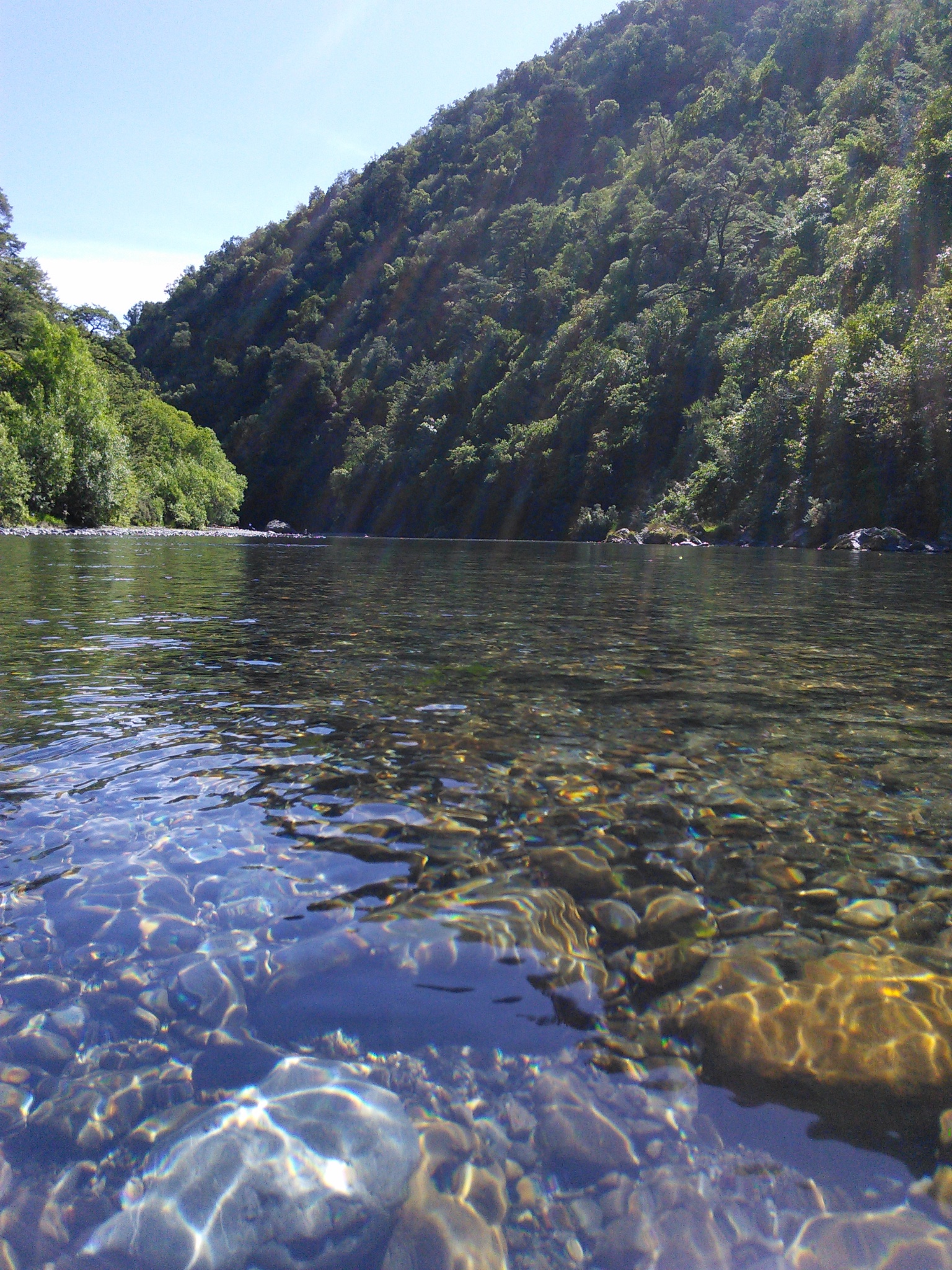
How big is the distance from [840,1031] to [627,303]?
100376 mm

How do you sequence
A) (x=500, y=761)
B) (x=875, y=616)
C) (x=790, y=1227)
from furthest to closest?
(x=875, y=616), (x=500, y=761), (x=790, y=1227)

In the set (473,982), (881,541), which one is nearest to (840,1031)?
(473,982)

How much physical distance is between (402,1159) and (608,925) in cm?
134

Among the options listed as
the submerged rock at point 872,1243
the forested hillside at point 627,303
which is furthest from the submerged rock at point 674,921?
the forested hillside at point 627,303

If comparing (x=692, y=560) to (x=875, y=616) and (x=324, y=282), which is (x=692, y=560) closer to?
(x=875, y=616)

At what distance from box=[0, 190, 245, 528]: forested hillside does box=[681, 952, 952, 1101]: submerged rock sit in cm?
5360

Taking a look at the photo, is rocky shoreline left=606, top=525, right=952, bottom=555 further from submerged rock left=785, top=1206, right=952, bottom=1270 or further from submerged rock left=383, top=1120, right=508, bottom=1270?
submerged rock left=383, top=1120, right=508, bottom=1270

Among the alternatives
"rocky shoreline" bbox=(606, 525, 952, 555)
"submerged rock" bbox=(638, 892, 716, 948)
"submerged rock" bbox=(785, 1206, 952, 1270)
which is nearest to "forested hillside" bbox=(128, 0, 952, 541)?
"rocky shoreline" bbox=(606, 525, 952, 555)

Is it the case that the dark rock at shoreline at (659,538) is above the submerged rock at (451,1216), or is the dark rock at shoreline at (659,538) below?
above

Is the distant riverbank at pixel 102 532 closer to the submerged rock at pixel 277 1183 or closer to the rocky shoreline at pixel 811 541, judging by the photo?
Result: the rocky shoreline at pixel 811 541

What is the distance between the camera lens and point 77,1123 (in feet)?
7.08

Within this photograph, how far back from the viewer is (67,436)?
54125 mm

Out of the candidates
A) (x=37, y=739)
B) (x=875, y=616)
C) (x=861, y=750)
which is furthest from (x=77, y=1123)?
(x=875, y=616)

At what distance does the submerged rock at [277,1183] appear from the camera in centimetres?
184
